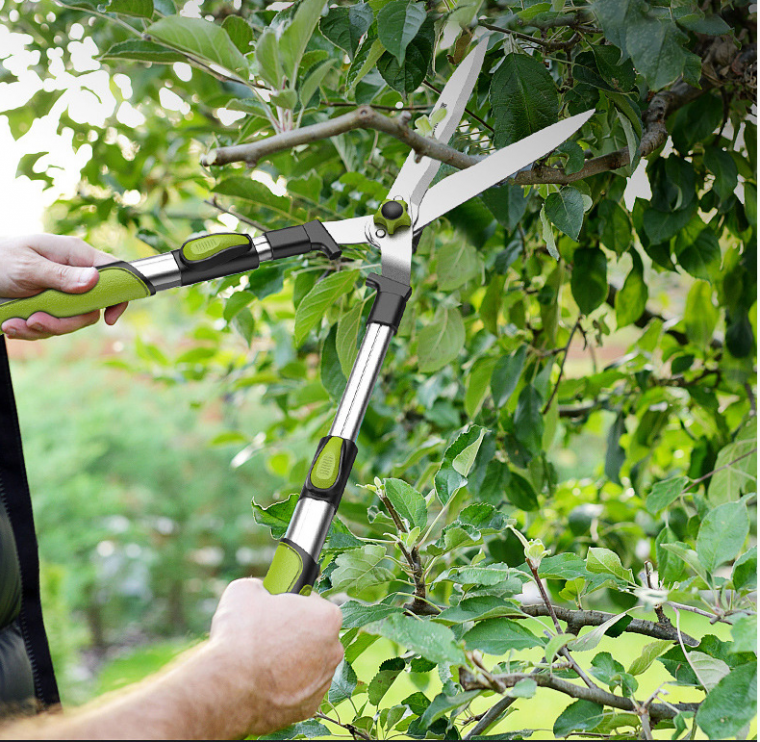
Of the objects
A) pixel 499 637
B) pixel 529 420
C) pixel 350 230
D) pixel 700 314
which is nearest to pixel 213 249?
pixel 350 230

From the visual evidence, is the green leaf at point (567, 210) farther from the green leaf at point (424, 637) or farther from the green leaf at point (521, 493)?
the green leaf at point (521, 493)

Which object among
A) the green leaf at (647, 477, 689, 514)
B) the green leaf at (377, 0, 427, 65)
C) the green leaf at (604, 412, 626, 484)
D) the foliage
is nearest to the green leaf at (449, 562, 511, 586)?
the foliage

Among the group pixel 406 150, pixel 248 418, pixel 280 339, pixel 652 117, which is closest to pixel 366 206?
pixel 406 150

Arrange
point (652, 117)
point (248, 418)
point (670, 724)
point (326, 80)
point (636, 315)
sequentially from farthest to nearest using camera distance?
point (248, 418) < point (636, 315) < point (326, 80) < point (652, 117) < point (670, 724)

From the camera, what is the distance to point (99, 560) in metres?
3.80

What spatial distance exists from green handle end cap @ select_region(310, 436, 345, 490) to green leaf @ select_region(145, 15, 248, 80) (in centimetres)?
28

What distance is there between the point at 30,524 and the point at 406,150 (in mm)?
510

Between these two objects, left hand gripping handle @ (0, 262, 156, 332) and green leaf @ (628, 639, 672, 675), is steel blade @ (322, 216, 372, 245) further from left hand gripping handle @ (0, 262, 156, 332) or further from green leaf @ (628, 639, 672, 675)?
green leaf @ (628, 639, 672, 675)

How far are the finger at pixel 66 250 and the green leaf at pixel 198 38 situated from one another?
0.17 meters

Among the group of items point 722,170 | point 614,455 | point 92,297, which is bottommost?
point 614,455

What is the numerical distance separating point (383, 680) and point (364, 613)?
0.08m

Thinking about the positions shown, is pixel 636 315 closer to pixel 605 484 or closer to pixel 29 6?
pixel 605 484

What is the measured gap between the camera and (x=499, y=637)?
40 centimetres

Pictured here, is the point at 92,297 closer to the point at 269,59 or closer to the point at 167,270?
the point at 167,270
